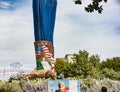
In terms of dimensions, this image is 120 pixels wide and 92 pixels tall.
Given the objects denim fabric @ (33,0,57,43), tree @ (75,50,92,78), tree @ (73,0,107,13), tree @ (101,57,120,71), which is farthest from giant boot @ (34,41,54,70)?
tree @ (101,57,120,71)

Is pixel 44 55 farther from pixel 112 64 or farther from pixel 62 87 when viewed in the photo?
pixel 112 64

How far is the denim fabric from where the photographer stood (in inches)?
1775

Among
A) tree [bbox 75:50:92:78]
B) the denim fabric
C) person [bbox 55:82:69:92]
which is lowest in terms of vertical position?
person [bbox 55:82:69:92]

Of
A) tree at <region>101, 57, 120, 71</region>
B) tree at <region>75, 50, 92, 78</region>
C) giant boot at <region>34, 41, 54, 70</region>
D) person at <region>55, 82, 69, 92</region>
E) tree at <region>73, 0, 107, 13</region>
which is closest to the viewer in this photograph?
tree at <region>73, 0, 107, 13</region>

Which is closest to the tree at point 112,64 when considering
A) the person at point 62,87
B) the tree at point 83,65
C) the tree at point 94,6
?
the tree at point 83,65

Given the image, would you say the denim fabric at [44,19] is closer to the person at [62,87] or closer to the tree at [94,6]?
the person at [62,87]

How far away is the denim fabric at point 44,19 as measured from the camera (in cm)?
4509

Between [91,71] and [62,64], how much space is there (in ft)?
72.4

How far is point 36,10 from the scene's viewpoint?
4544 cm

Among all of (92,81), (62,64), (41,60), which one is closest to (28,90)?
(92,81)

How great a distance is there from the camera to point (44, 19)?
148ft

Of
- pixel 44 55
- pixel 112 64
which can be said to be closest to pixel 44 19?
pixel 44 55

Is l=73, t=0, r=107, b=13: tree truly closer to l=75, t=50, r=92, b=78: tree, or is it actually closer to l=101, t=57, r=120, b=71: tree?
l=75, t=50, r=92, b=78: tree

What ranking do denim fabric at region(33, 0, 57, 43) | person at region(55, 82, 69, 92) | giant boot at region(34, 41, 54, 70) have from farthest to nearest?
denim fabric at region(33, 0, 57, 43) → giant boot at region(34, 41, 54, 70) → person at region(55, 82, 69, 92)
